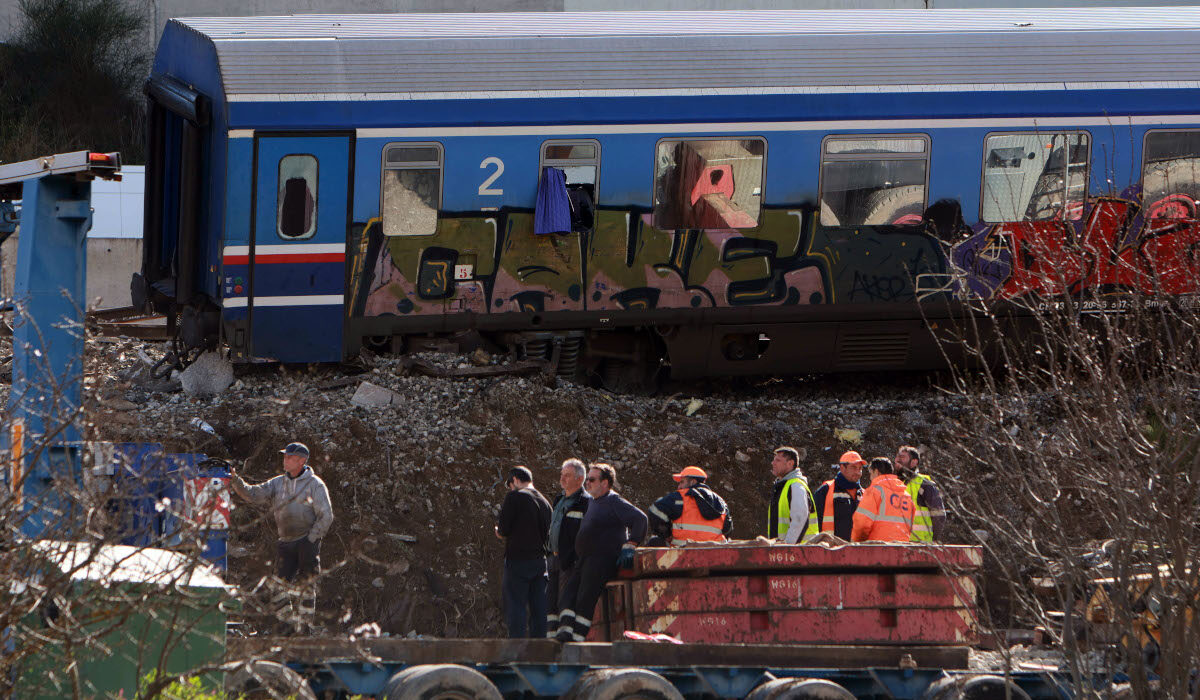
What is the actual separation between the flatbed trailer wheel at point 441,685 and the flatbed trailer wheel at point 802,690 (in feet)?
4.65

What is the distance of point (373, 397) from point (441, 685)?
5.34 metres

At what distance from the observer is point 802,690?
7.79 meters

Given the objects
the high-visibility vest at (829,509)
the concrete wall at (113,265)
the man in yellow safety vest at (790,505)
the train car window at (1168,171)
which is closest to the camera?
the man in yellow safety vest at (790,505)

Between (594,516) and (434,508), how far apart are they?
2.82 metres

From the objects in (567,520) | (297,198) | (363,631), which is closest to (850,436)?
(567,520)

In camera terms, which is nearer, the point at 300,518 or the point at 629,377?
the point at 300,518

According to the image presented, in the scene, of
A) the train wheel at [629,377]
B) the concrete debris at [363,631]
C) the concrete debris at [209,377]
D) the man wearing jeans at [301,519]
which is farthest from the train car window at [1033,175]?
the concrete debris at [363,631]

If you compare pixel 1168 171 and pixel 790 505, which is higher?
pixel 1168 171

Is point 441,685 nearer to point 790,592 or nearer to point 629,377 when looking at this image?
point 790,592

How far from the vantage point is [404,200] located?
12383 millimetres

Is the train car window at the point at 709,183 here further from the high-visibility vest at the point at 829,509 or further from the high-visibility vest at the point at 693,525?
the high-visibility vest at the point at 693,525

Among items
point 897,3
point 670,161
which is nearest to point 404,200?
point 670,161

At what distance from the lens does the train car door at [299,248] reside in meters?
12.2

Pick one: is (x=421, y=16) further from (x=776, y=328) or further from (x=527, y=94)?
(x=776, y=328)
